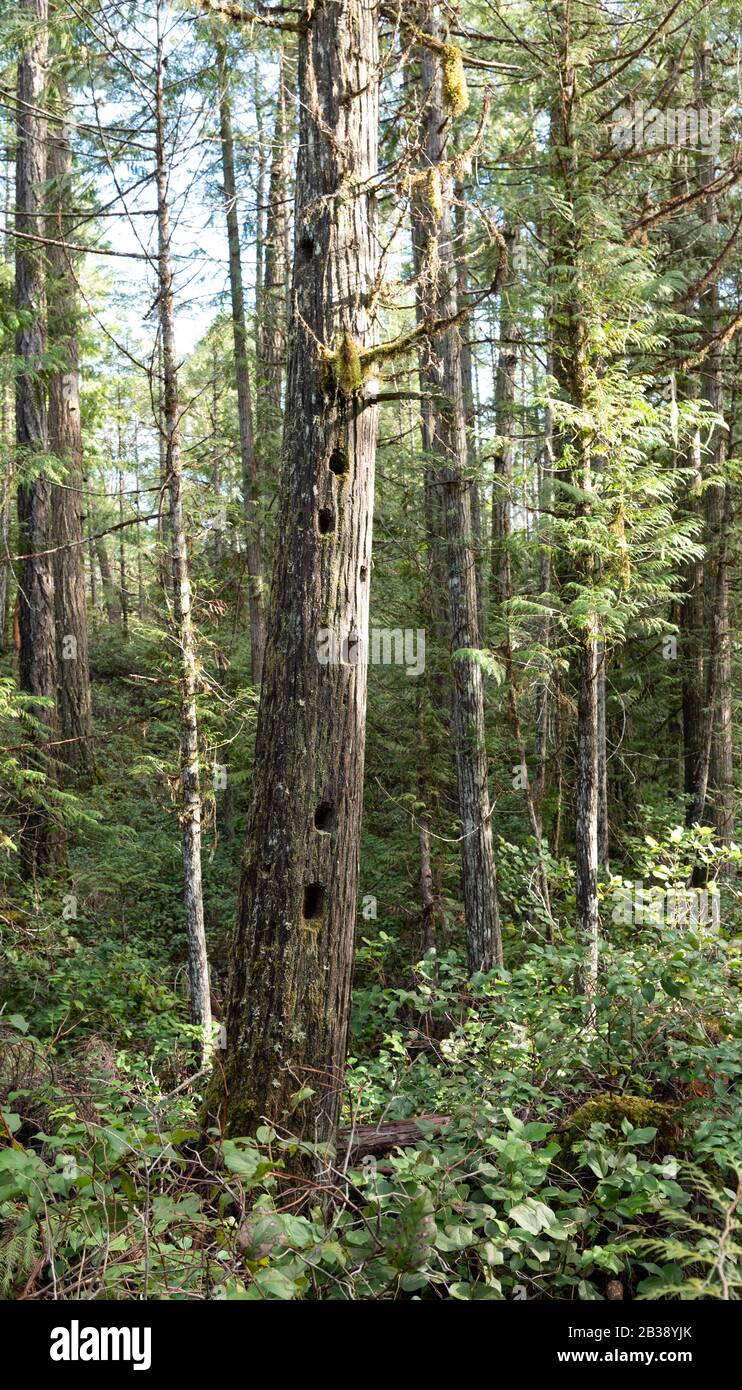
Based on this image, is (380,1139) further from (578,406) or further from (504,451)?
(504,451)

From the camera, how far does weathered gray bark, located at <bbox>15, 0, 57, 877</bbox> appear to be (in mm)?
10695

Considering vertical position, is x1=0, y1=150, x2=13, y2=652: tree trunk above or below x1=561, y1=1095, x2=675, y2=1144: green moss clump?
above

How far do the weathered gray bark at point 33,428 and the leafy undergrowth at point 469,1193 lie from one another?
747 cm

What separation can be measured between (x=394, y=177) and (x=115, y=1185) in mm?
4608

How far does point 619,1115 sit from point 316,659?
229 centimetres

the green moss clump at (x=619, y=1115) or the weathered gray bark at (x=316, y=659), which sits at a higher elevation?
the weathered gray bark at (x=316, y=659)

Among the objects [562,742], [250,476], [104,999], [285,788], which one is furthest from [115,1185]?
[250,476]

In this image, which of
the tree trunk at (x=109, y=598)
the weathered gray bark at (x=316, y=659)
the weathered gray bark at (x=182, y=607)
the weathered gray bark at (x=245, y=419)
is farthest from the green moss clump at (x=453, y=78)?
the tree trunk at (x=109, y=598)

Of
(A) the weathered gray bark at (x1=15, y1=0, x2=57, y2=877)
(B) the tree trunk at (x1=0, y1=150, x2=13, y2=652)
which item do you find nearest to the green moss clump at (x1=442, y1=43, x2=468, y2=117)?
(B) the tree trunk at (x1=0, y1=150, x2=13, y2=652)

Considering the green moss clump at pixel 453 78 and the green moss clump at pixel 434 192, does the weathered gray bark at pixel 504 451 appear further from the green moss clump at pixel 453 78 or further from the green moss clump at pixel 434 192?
the green moss clump at pixel 434 192

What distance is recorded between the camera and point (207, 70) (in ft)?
26.1

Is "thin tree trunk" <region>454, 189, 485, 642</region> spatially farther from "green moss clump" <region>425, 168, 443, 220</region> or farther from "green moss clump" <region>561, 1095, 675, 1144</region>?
"green moss clump" <region>561, 1095, 675, 1144</region>

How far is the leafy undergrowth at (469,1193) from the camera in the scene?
2639mm

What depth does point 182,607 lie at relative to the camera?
667cm
